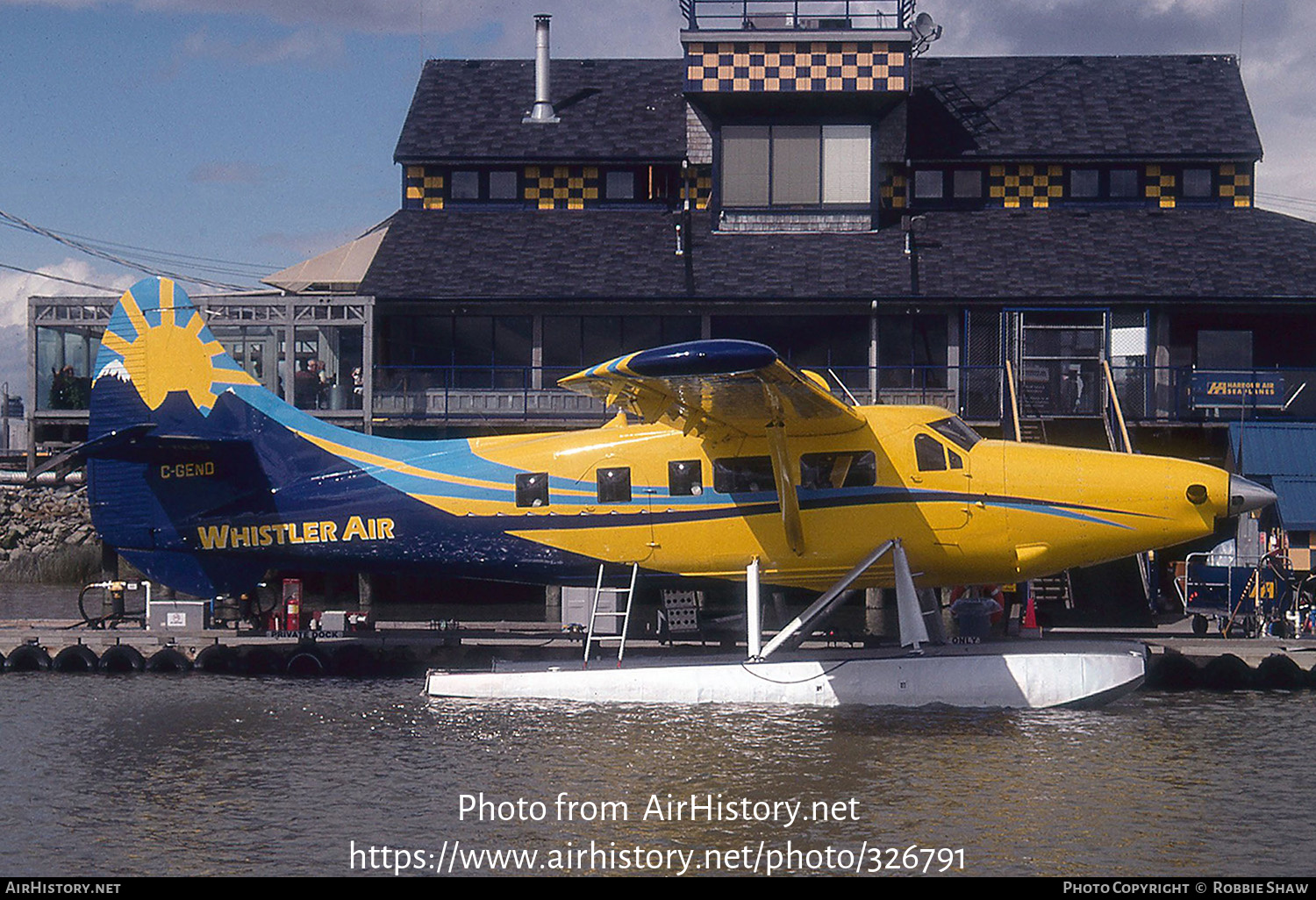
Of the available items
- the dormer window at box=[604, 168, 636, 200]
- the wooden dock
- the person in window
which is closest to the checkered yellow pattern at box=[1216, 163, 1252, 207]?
the dormer window at box=[604, 168, 636, 200]

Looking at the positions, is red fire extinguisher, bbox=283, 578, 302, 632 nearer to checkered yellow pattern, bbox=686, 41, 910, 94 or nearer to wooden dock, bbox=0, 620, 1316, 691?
wooden dock, bbox=0, 620, 1316, 691

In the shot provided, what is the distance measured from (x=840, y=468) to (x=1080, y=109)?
20.4m

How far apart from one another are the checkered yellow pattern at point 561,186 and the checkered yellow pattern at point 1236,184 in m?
14.3

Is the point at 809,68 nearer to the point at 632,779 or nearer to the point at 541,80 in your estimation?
the point at 541,80

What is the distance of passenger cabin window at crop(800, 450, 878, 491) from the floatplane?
0.07 ft

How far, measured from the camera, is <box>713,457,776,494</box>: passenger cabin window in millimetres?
18469

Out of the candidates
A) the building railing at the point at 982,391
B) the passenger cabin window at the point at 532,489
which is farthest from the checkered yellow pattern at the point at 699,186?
the passenger cabin window at the point at 532,489

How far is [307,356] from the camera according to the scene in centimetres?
3253

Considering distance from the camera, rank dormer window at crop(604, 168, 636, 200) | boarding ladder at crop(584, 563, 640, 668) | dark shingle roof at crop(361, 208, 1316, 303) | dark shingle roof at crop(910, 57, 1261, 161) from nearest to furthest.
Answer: boarding ladder at crop(584, 563, 640, 668), dark shingle roof at crop(361, 208, 1316, 303), dark shingle roof at crop(910, 57, 1261, 161), dormer window at crop(604, 168, 636, 200)

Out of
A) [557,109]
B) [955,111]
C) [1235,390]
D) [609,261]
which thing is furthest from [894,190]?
[1235,390]

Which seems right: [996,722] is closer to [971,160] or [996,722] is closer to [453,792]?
[453,792]

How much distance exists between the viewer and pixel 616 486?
61.9 feet

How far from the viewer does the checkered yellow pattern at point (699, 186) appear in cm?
3400
